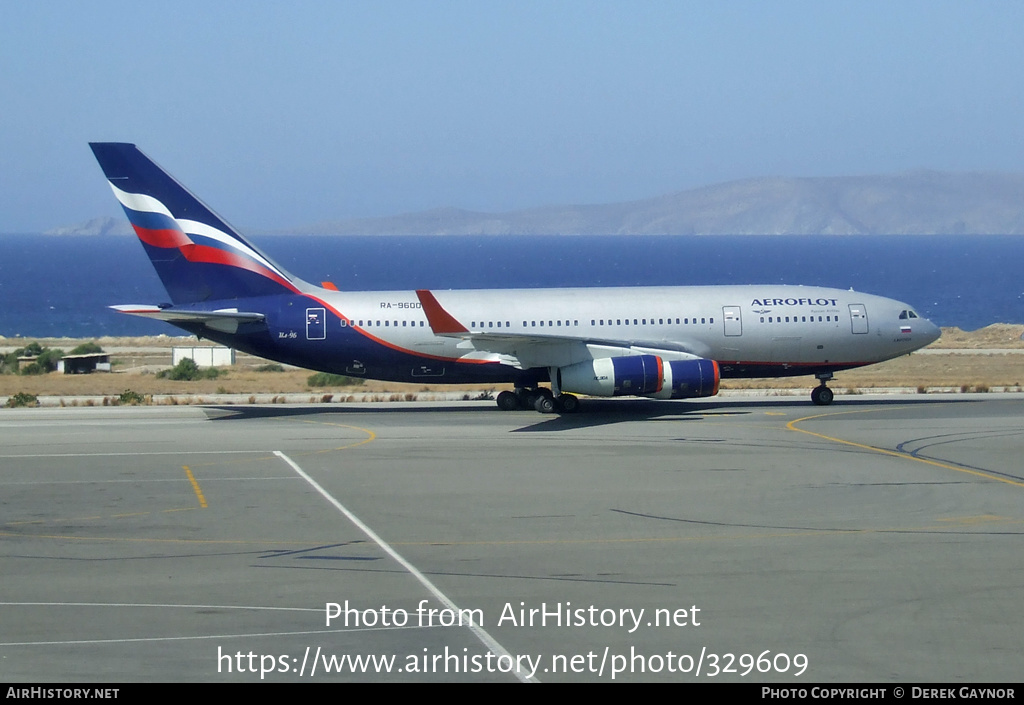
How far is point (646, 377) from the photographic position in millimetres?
35906

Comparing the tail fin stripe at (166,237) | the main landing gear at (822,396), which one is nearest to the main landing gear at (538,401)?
the main landing gear at (822,396)

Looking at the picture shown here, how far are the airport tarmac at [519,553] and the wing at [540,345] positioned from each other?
342 centimetres

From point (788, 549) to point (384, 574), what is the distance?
653 cm

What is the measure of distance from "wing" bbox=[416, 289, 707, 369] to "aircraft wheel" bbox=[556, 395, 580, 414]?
1.29 meters

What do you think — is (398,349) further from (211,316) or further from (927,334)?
(927,334)

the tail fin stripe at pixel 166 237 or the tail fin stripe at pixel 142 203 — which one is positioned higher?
the tail fin stripe at pixel 142 203

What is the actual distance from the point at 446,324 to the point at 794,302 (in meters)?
12.1

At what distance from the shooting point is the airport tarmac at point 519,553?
13242 millimetres

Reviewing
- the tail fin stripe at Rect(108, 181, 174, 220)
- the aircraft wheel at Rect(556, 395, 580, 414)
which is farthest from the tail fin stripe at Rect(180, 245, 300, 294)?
the aircraft wheel at Rect(556, 395, 580, 414)

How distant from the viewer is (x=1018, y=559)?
701 inches

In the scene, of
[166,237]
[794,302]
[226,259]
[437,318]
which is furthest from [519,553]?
[166,237]

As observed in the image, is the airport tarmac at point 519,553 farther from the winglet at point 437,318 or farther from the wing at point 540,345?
the winglet at point 437,318

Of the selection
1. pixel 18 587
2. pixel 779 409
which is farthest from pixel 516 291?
pixel 18 587

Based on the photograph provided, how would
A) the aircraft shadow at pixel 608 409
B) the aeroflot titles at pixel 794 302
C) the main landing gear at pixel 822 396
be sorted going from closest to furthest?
the aircraft shadow at pixel 608 409 → the aeroflot titles at pixel 794 302 → the main landing gear at pixel 822 396
